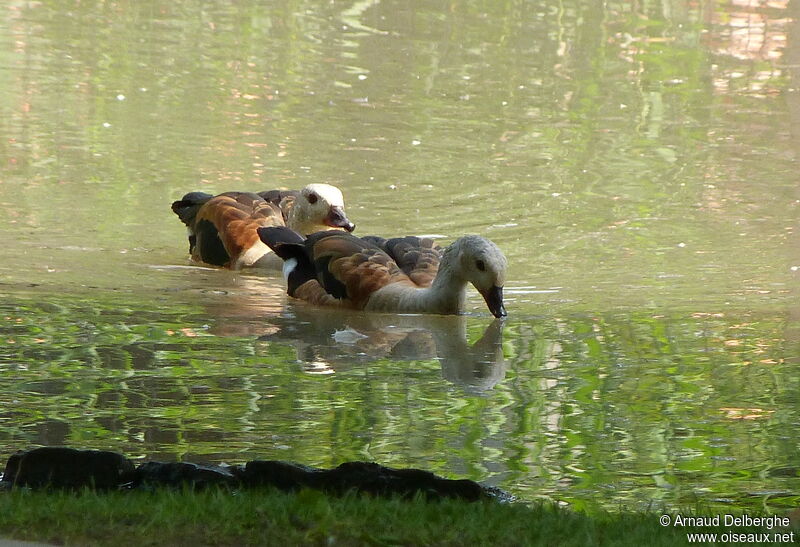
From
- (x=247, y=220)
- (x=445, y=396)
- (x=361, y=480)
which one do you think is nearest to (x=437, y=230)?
(x=247, y=220)

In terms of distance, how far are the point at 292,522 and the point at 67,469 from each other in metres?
1.21

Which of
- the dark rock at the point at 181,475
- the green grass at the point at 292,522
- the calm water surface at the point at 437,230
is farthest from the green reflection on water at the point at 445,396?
the green grass at the point at 292,522

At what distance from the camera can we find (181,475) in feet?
20.7

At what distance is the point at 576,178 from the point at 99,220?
566cm

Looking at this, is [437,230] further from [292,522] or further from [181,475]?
[292,522]

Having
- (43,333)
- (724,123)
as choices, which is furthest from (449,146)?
(43,333)

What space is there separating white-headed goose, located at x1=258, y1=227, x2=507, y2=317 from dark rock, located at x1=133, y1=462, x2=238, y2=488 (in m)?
4.75

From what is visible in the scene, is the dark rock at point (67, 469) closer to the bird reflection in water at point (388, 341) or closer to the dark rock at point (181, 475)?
the dark rock at point (181, 475)

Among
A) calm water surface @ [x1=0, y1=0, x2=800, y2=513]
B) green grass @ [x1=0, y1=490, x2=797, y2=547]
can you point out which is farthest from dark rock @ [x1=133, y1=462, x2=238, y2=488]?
calm water surface @ [x1=0, y1=0, x2=800, y2=513]

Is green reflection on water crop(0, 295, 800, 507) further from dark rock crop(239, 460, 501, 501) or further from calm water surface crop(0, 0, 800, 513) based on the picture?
dark rock crop(239, 460, 501, 501)

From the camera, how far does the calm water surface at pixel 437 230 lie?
7.59 m

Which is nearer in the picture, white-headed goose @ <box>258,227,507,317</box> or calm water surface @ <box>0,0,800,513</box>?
calm water surface @ <box>0,0,800,513</box>

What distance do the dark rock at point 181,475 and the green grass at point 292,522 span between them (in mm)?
295

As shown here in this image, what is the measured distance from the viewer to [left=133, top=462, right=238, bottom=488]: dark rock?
6.27 m
